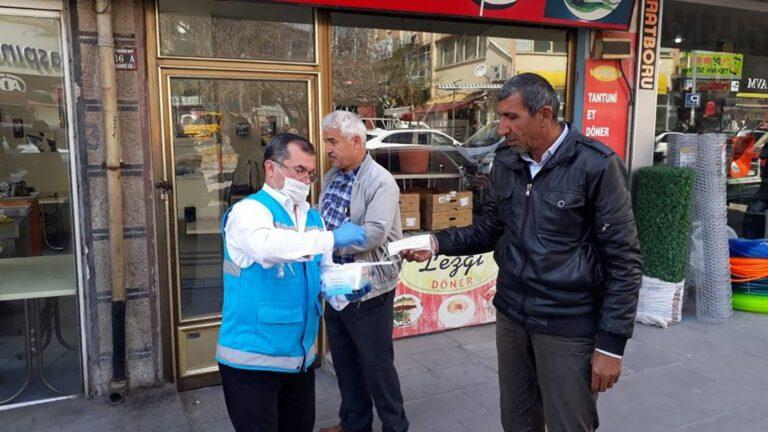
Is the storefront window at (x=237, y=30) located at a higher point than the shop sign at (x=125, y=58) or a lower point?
higher

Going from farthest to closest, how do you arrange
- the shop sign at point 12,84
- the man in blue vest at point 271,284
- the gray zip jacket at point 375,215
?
the shop sign at point 12,84, the gray zip jacket at point 375,215, the man in blue vest at point 271,284

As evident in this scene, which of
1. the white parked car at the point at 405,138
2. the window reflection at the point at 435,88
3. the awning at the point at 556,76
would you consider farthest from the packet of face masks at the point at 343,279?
the awning at the point at 556,76

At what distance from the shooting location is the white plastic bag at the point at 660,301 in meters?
5.19

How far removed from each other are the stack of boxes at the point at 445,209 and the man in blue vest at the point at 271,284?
270 cm

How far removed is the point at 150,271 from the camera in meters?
3.78

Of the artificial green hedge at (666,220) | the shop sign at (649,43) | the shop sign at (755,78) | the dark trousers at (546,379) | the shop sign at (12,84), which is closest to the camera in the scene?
the dark trousers at (546,379)

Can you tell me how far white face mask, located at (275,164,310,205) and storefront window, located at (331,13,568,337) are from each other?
2303 millimetres

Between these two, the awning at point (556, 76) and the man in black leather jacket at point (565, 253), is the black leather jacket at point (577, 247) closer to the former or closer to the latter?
the man in black leather jacket at point (565, 253)

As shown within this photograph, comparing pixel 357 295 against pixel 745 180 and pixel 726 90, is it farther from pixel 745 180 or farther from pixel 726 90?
pixel 745 180

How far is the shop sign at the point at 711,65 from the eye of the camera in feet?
20.1

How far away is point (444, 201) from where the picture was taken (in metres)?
5.08

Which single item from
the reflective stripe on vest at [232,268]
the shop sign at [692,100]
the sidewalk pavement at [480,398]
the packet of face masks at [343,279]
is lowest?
the sidewalk pavement at [480,398]

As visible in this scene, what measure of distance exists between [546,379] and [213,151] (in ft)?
8.89

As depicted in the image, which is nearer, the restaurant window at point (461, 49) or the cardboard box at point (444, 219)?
the restaurant window at point (461, 49)
